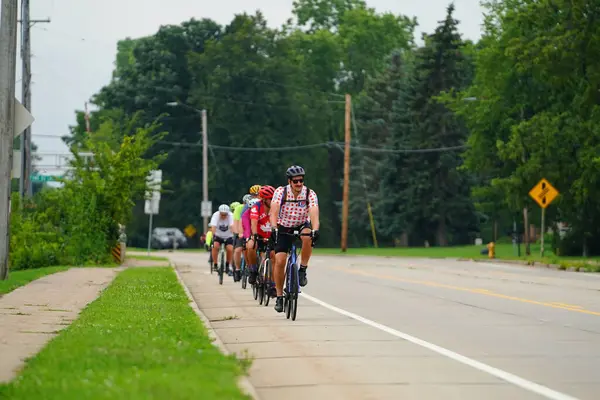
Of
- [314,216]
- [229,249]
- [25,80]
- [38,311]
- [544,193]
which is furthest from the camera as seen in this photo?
[544,193]

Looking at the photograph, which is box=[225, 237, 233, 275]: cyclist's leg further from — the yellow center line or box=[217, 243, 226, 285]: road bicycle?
the yellow center line

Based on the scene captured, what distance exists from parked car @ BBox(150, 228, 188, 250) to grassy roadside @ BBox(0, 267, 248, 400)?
218ft

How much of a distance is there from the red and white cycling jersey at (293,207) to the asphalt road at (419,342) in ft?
4.35

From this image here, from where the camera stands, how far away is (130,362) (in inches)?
423

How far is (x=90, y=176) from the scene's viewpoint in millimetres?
39812

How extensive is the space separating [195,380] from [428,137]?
247 feet

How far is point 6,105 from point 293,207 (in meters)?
9.50

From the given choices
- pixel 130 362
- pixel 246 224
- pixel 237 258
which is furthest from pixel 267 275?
pixel 130 362

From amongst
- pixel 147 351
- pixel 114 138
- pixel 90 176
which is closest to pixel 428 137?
pixel 114 138

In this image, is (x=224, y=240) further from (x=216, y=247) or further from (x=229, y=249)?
(x=216, y=247)

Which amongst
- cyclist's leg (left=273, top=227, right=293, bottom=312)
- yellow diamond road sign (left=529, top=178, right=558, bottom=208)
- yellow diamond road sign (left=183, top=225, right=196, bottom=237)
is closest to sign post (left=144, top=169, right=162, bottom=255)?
yellow diamond road sign (left=529, top=178, right=558, bottom=208)

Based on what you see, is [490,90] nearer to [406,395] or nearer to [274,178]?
[274,178]

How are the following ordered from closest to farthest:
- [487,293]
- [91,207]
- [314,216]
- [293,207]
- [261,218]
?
[314,216] → [293,207] → [261,218] → [487,293] → [91,207]

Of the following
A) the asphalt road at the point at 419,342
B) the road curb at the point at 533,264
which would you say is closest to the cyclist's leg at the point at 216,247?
the asphalt road at the point at 419,342
